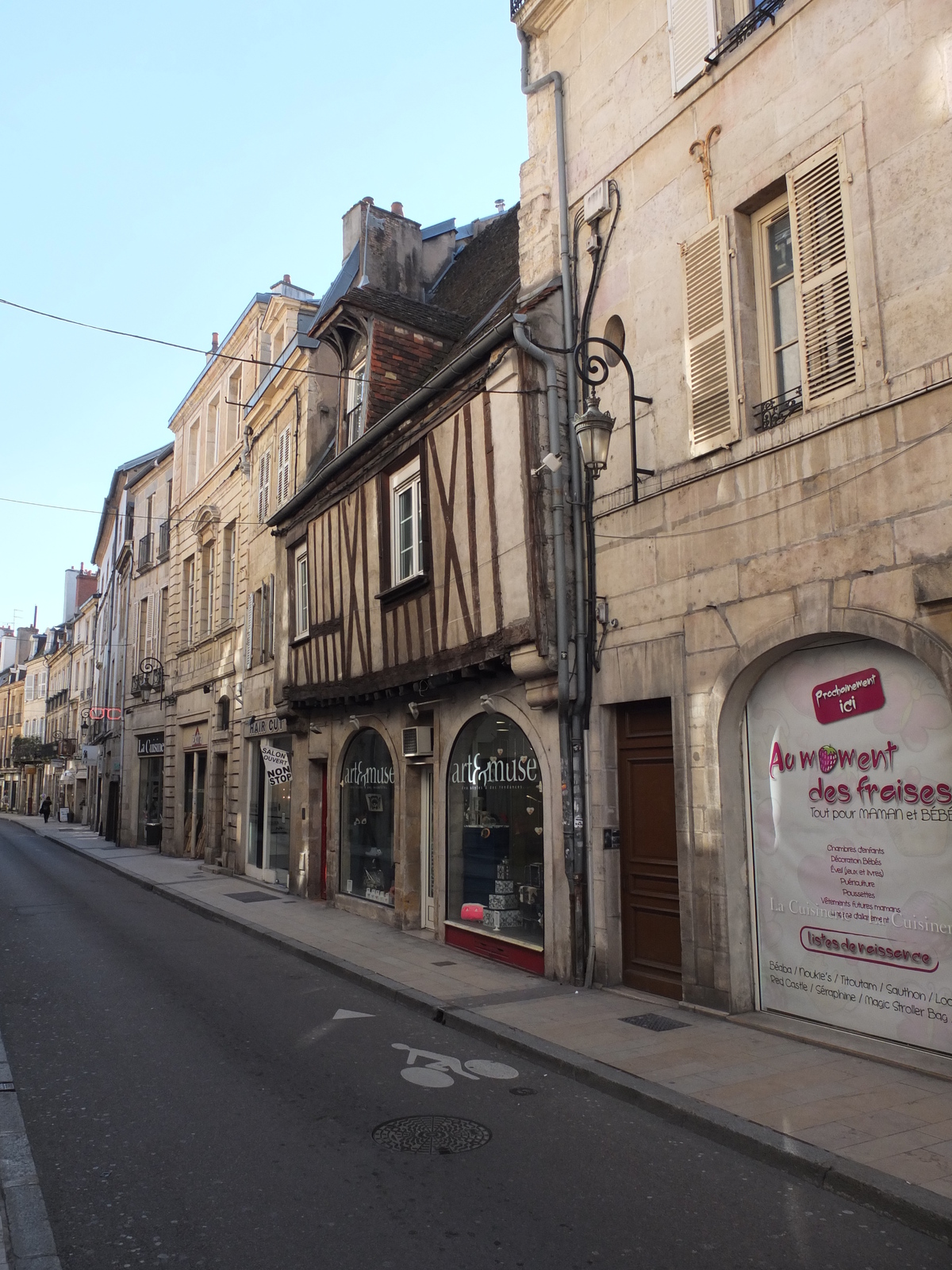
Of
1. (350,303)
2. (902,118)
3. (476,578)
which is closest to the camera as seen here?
(902,118)

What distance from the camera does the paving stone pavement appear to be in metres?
4.42

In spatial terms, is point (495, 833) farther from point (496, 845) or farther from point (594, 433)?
point (594, 433)

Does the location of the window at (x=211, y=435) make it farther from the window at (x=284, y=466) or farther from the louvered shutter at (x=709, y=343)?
the louvered shutter at (x=709, y=343)

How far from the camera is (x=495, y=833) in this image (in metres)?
9.75

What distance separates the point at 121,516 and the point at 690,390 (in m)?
28.2

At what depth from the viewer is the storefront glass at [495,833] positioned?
9055 millimetres

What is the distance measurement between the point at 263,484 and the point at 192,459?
23.9 ft

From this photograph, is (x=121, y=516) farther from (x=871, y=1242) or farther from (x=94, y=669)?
(x=871, y=1242)

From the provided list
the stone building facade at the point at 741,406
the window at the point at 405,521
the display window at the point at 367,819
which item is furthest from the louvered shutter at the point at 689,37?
the display window at the point at 367,819

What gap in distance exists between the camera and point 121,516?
105 ft

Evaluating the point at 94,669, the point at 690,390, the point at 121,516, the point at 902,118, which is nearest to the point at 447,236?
the point at 690,390

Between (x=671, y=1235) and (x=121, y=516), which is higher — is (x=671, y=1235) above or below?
below

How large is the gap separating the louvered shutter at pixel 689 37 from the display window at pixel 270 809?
10.9m

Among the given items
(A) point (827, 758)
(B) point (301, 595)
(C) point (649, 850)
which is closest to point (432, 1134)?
(A) point (827, 758)
